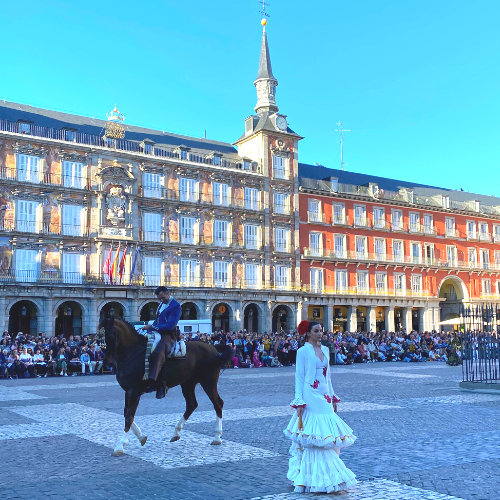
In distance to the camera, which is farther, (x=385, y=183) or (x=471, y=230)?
(x=471, y=230)

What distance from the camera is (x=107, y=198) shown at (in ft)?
134

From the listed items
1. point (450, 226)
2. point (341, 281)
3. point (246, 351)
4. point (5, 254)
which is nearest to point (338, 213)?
point (341, 281)

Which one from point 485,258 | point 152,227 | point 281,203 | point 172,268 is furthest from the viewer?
point 485,258

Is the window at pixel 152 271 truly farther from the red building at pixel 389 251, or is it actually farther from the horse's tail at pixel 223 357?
the horse's tail at pixel 223 357

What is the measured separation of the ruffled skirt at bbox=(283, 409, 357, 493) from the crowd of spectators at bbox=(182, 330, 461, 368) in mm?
21403

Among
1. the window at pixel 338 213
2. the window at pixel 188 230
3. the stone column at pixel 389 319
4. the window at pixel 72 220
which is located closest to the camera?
the window at pixel 72 220

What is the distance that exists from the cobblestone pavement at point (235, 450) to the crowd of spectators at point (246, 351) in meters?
8.21

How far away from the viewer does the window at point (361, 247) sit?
53.7 metres

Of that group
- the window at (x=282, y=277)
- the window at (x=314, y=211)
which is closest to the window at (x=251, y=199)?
the window at (x=282, y=277)

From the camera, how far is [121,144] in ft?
141

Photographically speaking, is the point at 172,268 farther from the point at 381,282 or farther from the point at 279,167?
the point at 381,282

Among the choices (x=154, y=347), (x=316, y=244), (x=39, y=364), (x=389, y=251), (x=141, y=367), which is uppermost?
(x=316, y=244)

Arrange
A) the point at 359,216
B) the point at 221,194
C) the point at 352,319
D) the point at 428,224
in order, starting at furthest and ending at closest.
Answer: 1. the point at 428,224
2. the point at 359,216
3. the point at 352,319
4. the point at 221,194

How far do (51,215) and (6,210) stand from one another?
2741 millimetres
